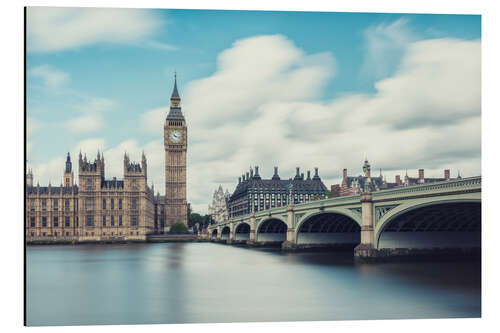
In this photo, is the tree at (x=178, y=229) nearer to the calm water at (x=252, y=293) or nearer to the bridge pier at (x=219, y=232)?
the bridge pier at (x=219, y=232)

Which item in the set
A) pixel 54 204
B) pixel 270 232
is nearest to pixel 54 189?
pixel 54 204

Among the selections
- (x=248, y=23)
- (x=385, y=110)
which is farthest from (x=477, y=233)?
(x=248, y=23)

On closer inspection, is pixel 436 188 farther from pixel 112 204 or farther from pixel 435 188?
pixel 112 204

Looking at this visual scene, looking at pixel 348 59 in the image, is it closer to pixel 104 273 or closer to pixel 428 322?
pixel 428 322

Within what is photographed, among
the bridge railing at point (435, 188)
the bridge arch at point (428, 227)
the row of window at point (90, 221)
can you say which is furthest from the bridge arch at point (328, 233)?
the row of window at point (90, 221)

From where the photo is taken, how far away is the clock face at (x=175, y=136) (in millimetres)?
105412

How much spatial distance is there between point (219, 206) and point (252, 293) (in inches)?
4833

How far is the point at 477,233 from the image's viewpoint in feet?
123

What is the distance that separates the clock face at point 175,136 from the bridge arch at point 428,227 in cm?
7498

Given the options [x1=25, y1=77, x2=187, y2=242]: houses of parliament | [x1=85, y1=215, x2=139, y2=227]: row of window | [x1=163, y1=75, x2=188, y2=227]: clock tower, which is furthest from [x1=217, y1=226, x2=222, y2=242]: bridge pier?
[x1=163, y1=75, x2=188, y2=227]: clock tower

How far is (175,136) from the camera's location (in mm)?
109562
